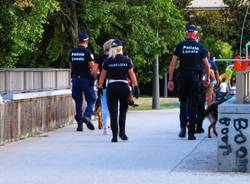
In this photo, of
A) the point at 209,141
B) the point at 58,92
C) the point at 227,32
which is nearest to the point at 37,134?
the point at 58,92

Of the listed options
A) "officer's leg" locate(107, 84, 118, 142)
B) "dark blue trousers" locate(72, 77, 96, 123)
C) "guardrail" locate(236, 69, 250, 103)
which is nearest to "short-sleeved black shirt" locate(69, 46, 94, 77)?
"dark blue trousers" locate(72, 77, 96, 123)

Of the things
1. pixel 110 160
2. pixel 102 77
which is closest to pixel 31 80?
pixel 102 77

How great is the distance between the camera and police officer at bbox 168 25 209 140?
41.8ft

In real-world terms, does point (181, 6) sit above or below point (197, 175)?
above

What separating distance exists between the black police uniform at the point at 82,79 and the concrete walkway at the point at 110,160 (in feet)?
1.87

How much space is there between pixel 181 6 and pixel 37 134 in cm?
Answer: 3780

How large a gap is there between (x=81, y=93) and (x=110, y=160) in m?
5.03

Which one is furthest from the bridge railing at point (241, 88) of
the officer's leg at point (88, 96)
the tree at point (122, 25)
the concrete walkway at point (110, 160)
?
the tree at point (122, 25)

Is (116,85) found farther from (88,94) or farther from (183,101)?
(88,94)

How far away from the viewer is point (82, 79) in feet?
49.3

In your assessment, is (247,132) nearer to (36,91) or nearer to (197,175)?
(197,175)

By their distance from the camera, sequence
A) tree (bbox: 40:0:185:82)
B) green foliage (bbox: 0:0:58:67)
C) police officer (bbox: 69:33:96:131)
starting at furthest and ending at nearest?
tree (bbox: 40:0:185:82) → green foliage (bbox: 0:0:58:67) → police officer (bbox: 69:33:96:131)

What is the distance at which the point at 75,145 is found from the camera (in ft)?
40.7

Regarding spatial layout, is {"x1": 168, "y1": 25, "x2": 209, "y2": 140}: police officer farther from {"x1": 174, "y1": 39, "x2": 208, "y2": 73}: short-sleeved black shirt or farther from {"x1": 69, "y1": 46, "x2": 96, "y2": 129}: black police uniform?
{"x1": 69, "y1": 46, "x2": 96, "y2": 129}: black police uniform
